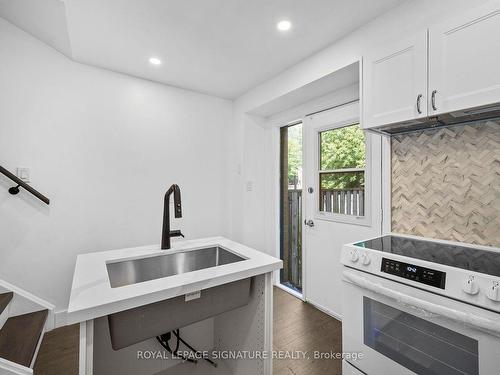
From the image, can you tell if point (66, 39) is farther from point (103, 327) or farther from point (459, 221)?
point (459, 221)

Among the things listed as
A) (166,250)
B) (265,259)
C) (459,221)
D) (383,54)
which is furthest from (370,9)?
(166,250)

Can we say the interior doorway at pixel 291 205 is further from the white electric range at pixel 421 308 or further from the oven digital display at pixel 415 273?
the oven digital display at pixel 415 273

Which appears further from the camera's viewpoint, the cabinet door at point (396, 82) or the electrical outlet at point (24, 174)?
the electrical outlet at point (24, 174)

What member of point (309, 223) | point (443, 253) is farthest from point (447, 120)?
point (309, 223)

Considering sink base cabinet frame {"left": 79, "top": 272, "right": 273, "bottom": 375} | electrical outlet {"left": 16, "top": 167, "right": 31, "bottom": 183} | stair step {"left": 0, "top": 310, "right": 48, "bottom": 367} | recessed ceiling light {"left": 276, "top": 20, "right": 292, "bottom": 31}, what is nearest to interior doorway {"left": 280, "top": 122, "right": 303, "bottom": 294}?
recessed ceiling light {"left": 276, "top": 20, "right": 292, "bottom": 31}

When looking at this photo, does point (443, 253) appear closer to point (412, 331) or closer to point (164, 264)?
point (412, 331)

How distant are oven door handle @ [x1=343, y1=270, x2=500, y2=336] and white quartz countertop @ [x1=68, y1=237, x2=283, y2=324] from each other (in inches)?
18.3

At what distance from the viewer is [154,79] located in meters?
2.72

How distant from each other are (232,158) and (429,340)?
2.64 m

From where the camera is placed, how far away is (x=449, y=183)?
1.57 metres

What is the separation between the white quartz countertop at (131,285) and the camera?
2.98 feet

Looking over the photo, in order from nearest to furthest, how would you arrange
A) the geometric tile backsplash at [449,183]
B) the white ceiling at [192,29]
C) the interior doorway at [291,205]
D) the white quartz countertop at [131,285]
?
the white quartz countertop at [131,285]
the geometric tile backsplash at [449,183]
the white ceiling at [192,29]
the interior doorway at [291,205]

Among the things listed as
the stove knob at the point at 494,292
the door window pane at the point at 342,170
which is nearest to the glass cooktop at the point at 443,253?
the stove knob at the point at 494,292

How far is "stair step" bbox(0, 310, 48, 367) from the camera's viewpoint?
142 centimetres
